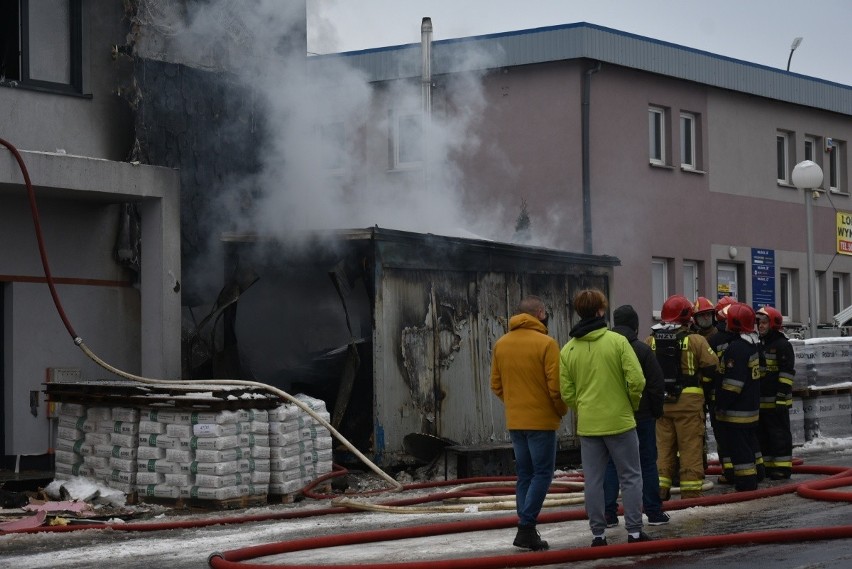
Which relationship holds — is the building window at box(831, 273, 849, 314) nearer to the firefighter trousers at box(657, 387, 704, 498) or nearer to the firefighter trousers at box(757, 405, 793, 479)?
the firefighter trousers at box(757, 405, 793, 479)

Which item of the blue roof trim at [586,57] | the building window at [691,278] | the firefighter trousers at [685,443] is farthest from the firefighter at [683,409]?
Answer: the building window at [691,278]

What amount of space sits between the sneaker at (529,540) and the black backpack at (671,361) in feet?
8.82

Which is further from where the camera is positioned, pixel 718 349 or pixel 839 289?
pixel 839 289

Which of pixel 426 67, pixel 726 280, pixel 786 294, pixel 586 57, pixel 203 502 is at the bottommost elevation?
pixel 203 502

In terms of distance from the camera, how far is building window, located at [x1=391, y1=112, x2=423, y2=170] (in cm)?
2239

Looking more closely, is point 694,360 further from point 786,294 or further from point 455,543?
point 786,294

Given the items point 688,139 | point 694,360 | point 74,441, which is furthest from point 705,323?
point 688,139

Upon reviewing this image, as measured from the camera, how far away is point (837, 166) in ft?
105

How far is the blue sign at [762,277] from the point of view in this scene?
2867 cm

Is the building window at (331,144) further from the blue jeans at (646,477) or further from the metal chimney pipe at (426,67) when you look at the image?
the blue jeans at (646,477)

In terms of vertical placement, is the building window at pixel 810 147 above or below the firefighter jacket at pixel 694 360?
above

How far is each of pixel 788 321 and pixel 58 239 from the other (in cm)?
1975

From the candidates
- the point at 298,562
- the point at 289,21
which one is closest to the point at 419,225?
the point at 289,21

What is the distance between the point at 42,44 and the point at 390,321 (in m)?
4.73
